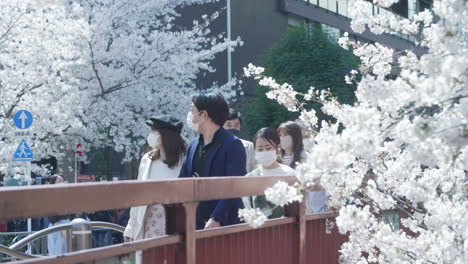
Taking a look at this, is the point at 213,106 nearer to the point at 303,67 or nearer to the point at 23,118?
the point at 23,118

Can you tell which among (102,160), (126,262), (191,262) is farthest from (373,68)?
(102,160)

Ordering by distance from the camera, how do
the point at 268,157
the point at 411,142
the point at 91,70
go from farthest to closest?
the point at 91,70 < the point at 268,157 < the point at 411,142

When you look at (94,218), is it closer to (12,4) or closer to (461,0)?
(12,4)

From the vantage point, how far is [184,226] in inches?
123

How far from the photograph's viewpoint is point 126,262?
2.76m

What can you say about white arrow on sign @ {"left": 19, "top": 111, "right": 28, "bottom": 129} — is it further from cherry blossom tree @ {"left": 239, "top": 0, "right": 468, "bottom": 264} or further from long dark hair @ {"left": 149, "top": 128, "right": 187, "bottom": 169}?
cherry blossom tree @ {"left": 239, "top": 0, "right": 468, "bottom": 264}

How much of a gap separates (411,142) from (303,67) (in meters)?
25.1

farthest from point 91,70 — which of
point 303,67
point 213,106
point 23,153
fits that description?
point 213,106

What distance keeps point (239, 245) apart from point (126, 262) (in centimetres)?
110

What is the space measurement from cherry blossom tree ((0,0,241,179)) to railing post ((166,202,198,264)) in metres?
15.9

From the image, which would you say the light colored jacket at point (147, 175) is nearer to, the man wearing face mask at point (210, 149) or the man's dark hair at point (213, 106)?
the man wearing face mask at point (210, 149)

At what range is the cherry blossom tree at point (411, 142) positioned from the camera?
2.15 m

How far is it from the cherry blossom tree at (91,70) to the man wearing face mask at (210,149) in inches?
562

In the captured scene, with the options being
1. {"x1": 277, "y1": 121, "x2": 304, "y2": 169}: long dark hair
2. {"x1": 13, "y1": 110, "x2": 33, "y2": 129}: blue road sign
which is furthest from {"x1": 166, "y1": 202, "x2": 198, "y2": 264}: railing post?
{"x1": 13, "y1": 110, "x2": 33, "y2": 129}: blue road sign
